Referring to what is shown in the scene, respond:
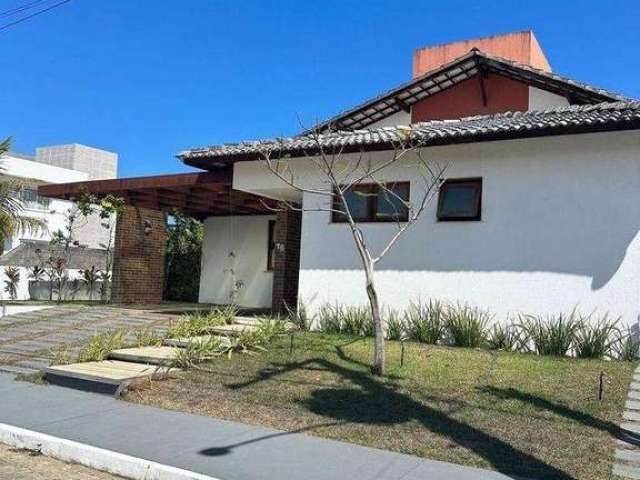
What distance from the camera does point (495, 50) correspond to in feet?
57.1

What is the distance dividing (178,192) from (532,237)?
890 cm

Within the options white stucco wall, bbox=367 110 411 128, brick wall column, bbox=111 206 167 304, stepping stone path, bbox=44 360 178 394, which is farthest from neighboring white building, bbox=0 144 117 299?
stepping stone path, bbox=44 360 178 394

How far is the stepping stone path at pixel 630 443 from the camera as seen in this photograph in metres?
5.13

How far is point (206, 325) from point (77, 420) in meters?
4.25

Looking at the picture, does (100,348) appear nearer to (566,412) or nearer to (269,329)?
(269,329)

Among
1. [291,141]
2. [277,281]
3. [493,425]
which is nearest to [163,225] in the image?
[277,281]

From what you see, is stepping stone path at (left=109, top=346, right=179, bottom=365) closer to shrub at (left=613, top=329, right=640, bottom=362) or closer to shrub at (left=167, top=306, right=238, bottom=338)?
shrub at (left=167, top=306, right=238, bottom=338)

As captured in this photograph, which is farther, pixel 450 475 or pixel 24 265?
pixel 24 265

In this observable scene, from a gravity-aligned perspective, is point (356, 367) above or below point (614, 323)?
below

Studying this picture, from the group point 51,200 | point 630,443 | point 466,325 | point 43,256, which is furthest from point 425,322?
point 51,200

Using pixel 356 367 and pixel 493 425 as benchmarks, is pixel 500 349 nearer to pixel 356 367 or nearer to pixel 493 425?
pixel 356 367

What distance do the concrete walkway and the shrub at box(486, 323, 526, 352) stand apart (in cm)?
493

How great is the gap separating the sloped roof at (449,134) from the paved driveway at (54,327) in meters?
3.66

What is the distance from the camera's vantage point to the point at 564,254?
1012 centimetres
